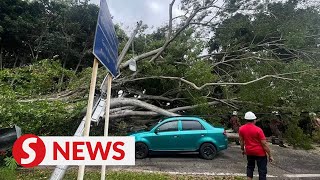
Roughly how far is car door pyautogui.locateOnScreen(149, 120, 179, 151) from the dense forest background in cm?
147

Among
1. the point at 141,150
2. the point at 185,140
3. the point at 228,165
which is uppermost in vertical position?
the point at 185,140

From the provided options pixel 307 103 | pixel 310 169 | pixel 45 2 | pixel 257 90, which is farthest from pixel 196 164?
pixel 45 2

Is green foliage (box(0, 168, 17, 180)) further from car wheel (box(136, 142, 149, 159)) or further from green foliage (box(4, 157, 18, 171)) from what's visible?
car wheel (box(136, 142, 149, 159))

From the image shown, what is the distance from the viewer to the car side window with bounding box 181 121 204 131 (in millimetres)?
9734

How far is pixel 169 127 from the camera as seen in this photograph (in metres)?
9.77

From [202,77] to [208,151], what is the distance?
304 centimetres

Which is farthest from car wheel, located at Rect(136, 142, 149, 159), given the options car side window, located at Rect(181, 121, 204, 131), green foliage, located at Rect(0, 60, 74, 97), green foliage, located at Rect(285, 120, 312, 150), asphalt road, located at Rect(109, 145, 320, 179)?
green foliage, located at Rect(285, 120, 312, 150)

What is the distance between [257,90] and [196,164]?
4.33 meters

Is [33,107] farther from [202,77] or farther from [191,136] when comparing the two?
[202,77]

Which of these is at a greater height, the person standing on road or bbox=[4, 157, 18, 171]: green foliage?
the person standing on road

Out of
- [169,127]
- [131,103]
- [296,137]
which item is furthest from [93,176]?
[296,137]

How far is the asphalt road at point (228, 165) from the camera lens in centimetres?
798

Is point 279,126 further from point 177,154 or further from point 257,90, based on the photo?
point 177,154

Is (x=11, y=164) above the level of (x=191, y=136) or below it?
below
